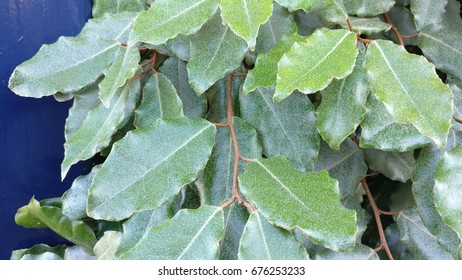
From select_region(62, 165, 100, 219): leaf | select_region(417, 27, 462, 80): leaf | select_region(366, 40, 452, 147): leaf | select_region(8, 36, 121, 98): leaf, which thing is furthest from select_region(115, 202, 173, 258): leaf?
select_region(417, 27, 462, 80): leaf

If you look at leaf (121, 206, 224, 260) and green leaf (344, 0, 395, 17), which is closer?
leaf (121, 206, 224, 260)

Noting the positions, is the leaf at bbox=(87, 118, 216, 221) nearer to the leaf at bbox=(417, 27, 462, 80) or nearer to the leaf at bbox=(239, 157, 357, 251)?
the leaf at bbox=(239, 157, 357, 251)

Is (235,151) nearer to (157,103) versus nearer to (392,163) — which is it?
(157,103)

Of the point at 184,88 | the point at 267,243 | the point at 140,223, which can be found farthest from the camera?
the point at 184,88

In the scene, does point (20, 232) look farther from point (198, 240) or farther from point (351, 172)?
point (351, 172)

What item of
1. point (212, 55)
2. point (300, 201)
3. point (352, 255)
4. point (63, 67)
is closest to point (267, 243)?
point (300, 201)

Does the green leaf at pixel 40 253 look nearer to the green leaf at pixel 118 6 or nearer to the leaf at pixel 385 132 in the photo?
the green leaf at pixel 118 6
